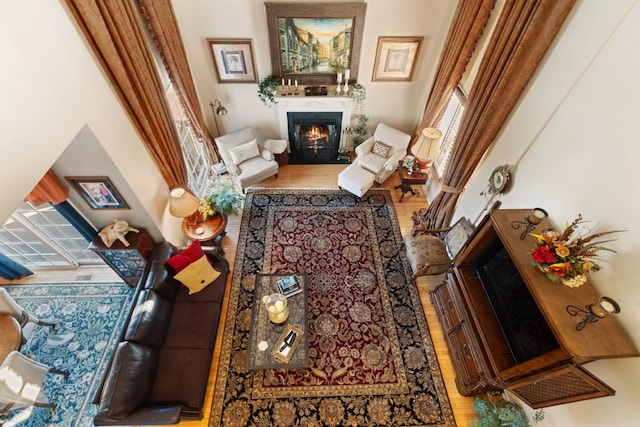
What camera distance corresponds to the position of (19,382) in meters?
2.85

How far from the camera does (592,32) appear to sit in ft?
7.76

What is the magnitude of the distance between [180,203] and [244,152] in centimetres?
191

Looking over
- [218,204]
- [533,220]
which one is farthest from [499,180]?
[218,204]

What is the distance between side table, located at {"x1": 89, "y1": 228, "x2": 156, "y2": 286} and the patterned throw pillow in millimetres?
4008

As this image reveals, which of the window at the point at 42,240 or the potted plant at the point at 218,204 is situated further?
the potted plant at the point at 218,204

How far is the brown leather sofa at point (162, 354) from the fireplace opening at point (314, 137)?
10.1ft

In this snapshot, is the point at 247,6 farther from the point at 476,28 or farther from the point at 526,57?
the point at 526,57

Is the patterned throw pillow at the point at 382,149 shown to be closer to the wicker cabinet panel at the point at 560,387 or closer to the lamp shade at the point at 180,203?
the lamp shade at the point at 180,203

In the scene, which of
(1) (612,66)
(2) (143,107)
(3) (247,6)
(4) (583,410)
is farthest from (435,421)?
(3) (247,6)

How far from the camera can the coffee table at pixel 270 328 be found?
3.30 metres

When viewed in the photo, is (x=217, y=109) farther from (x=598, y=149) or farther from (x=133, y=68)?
(x=598, y=149)

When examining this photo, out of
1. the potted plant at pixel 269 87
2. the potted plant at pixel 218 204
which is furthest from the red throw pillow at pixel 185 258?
the potted plant at pixel 269 87

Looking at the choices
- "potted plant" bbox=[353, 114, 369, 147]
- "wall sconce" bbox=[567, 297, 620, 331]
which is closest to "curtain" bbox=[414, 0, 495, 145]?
"potted plant" bbox=[353, 114, 369, 147]

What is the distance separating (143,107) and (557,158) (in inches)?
168
